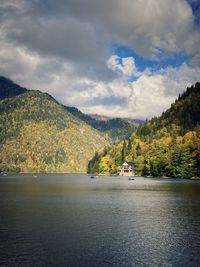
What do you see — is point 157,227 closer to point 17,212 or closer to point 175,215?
point 175,215

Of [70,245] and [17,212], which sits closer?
[70,245]

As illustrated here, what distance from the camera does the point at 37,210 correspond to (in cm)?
7331

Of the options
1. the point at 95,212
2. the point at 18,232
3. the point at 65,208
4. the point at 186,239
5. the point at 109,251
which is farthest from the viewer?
the point at 65,208

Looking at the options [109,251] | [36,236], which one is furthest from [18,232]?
[109,251]

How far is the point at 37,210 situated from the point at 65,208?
6.43 meters

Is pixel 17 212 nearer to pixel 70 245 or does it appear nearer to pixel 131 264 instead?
pixel 70 245

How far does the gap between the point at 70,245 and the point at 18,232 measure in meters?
10.9

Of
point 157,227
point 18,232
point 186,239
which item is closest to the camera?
point 186,239

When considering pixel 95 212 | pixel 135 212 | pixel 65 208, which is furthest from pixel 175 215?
pixel 65 208

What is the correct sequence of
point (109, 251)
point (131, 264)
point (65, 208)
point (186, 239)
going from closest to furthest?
point (131, 264), point (109, 251), point (186, 239), point (65, 208)

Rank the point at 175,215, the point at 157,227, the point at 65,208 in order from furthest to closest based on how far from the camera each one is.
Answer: the point at 65,208
the point at 175,215
the point at 157,227

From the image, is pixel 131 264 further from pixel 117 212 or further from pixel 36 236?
pixel 117 212

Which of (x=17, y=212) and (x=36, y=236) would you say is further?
(x=17, y=212)

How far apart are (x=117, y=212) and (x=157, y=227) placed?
17859mm
